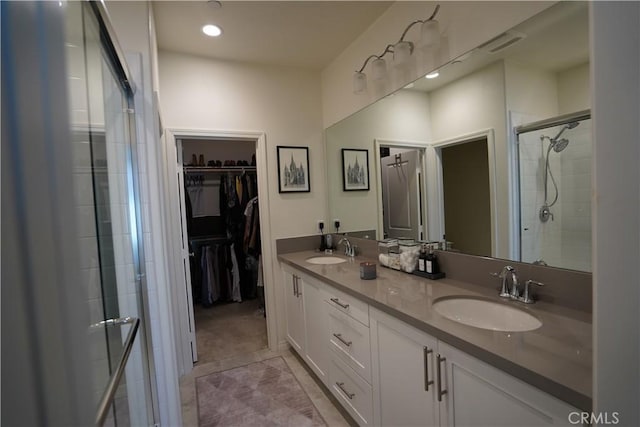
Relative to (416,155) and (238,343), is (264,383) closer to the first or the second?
(238,343)

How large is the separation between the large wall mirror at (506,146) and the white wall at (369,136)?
12mm

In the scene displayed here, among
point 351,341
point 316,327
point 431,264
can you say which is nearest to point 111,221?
point 351,341

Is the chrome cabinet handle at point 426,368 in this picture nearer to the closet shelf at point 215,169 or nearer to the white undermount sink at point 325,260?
the white undermount sink at point 325,260

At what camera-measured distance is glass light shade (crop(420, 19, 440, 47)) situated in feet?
5.27

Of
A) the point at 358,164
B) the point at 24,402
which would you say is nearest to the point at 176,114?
the point at 358,164

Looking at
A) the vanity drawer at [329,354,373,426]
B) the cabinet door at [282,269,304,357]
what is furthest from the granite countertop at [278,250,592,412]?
the cabinet door at [282,269,304,357]

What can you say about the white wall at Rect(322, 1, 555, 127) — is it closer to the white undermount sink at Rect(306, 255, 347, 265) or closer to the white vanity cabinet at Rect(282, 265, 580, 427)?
the white undermount sink at Rect(306, 255, 347, 265)

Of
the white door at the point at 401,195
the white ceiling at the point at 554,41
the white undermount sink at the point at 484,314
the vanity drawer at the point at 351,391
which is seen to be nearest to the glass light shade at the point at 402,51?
the white ceiling at the point at 554,41

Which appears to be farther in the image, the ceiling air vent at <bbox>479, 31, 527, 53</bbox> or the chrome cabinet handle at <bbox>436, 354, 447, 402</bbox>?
the ceiling air vent at <bbox>479, 31, 527, 53</bbox>

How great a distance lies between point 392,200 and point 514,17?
1324mm

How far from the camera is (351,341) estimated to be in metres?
1.67

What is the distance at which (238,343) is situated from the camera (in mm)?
2904

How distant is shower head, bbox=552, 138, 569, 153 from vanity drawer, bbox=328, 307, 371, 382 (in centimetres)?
119

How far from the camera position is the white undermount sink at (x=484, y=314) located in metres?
1.21
